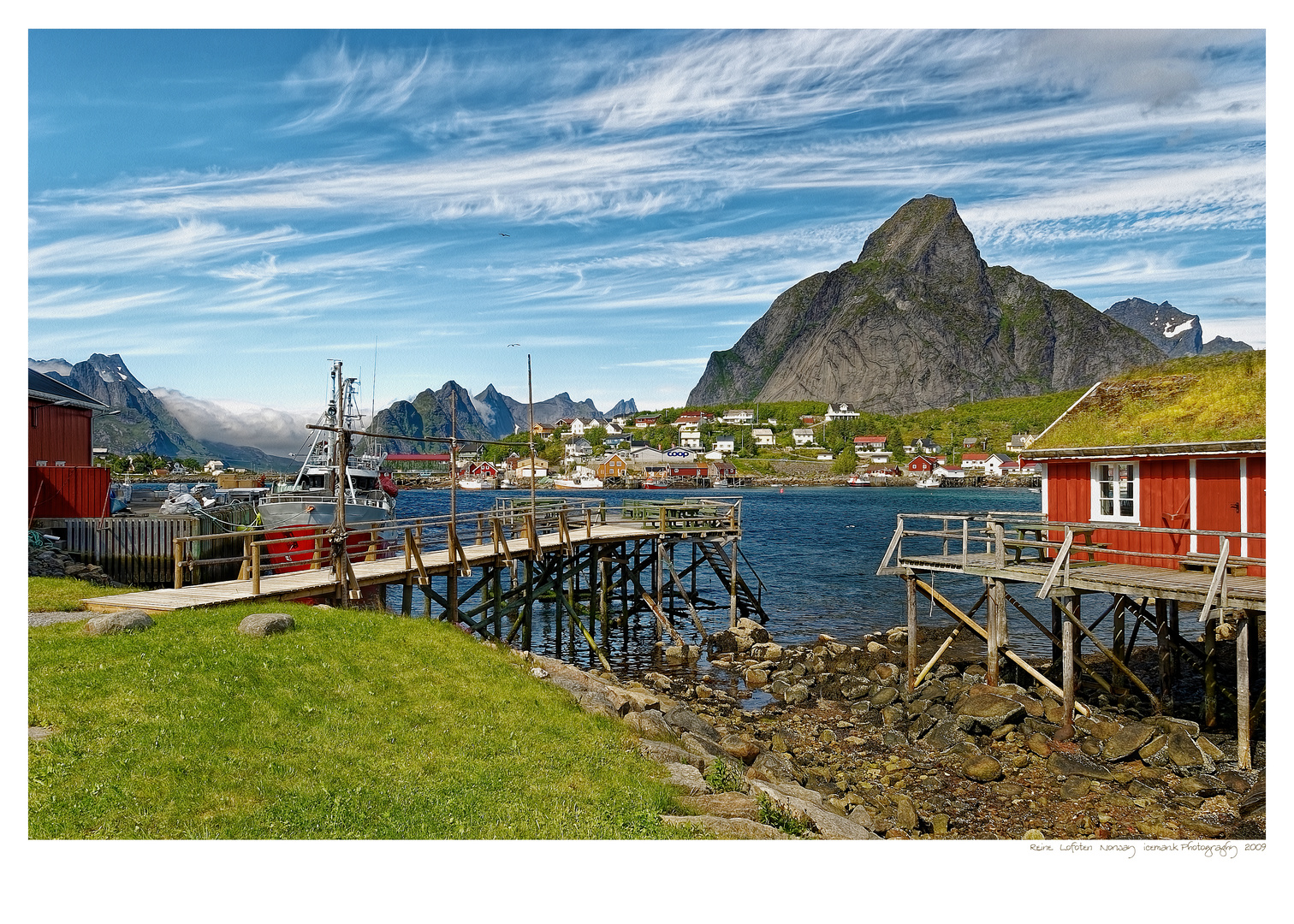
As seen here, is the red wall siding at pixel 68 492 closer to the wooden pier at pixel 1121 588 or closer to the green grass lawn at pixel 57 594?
the green grass lawn at pixel 57 594

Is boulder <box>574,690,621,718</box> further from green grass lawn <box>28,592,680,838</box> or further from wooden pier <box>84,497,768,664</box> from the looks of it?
wooden pier <box>84,497,768,664</box>

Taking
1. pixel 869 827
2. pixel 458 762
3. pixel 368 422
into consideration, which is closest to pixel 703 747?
pixel 869 827

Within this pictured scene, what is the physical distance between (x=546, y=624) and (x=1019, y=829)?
74.2 ft

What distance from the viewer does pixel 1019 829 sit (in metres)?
13.8

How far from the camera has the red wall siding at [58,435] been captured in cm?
3116

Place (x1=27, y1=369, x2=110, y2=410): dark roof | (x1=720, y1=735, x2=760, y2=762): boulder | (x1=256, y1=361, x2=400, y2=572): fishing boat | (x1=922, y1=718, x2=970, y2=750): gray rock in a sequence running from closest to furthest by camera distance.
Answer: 1. (x1=720, y1=735, x2=760, y2=762): boulder
2. (x1=922, y1=718, x2=970, y2=750): gray rock
3. (x1=256, y1=361, x2=400, y2=572): fishing boat
4. (x1=27, y1=369, x2=110, y2=410): dark roof

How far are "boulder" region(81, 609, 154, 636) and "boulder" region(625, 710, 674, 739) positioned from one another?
8.72 m

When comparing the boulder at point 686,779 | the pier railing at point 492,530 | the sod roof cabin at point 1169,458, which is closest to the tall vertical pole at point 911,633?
the sod roof cabin at point 1169,458

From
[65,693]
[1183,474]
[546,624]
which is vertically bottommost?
[546,624]

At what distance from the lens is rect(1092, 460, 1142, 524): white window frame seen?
65.5 ft

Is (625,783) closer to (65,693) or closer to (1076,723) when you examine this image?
(65,693)

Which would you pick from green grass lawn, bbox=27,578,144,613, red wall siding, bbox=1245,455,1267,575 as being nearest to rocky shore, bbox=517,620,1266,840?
red wall siding, bbox=1245,455,1267,575

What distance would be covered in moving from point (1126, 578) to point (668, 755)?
38.4 feet

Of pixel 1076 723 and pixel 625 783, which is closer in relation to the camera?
pixel 625 783
